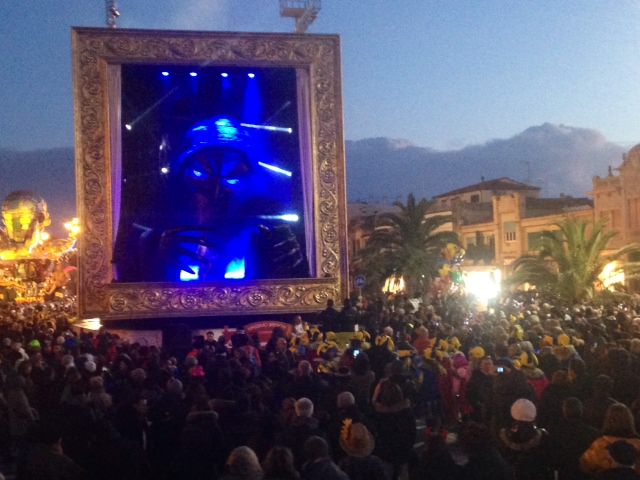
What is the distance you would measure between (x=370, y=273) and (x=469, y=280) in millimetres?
12863

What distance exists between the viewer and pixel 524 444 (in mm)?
5758

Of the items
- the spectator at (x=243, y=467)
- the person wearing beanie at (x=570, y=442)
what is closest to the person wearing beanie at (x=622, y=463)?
the person wearing beanie at (x=570, y=442)

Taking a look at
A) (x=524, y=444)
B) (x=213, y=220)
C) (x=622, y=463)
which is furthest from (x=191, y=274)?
(x=622, y=463)

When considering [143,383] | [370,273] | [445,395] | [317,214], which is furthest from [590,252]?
[143,383]

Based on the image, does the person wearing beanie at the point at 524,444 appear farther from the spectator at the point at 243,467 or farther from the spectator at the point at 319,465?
the spectator at the point at 243,467

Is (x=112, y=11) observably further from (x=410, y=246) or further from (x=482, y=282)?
(x=482, y=282)

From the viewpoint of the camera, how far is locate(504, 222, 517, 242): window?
3981 centimetres

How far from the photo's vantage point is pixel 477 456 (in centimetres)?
496

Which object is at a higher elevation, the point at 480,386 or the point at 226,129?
the point at 226,129

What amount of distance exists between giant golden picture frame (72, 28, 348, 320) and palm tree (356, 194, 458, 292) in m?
6.62

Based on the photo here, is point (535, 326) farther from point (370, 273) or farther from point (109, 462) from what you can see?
point (370, 273)

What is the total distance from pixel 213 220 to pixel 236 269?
162 cm

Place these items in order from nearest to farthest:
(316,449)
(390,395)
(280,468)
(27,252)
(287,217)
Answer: (280,468), (316,449), (390,395), (287,217), (27,252)

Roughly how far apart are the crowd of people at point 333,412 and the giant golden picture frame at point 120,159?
911 cm
